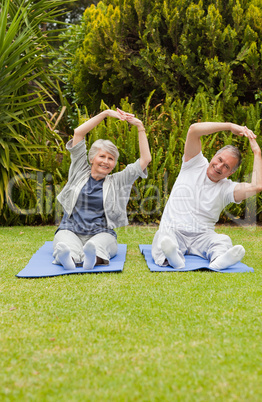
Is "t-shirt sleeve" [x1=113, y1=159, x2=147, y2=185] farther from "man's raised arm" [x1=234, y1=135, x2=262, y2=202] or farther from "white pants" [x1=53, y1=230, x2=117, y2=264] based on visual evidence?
"man's raised arm" [x1=234, y1=135, x2=262, y2=202]

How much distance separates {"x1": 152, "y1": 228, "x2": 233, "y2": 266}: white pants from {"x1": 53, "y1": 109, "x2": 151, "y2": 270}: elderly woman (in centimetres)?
39

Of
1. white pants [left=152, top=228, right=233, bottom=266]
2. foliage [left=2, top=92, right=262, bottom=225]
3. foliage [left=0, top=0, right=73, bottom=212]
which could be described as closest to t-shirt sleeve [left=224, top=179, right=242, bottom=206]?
white pants [left=152, top=228, right=233, bottom=266]

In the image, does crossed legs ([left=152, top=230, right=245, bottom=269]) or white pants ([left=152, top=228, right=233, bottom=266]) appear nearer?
crossed legs ([left=152, top=230, right=245, bottom=269])

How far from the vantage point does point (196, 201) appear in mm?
3844

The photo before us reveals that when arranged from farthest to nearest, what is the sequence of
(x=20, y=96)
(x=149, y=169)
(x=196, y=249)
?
1. (x=149, y=169)
2. (x=20, y=96)
3. (x=196, y=249)

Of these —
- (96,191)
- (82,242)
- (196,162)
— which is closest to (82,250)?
(82,242)

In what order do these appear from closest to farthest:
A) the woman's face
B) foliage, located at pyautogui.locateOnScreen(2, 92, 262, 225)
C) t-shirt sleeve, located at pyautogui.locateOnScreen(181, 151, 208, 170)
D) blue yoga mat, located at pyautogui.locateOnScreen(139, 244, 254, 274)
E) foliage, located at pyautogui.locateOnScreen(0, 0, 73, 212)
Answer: blue yoga mat, located at pyautogui.locateOnScreen(139, 244, 254, 274), the woman's face, t-shirt sleeve, located at pyautogui.locateOnScreen(181, 151, 208, 170), foliage, located at pyautogui.locateOnScreen(0, 0, 73, 212), foliage, located at pyautogui.locateOnScreen(2, 92, 262, 225)

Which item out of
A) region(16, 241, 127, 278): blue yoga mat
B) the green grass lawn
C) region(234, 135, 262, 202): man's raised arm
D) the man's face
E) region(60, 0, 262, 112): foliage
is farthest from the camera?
region(60, 0, 262, 112): foliage

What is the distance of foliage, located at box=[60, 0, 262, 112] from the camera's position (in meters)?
6.84

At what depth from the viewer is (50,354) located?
175 cm

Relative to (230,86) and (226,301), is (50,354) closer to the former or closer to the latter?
(226,301)

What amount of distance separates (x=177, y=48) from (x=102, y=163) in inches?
171

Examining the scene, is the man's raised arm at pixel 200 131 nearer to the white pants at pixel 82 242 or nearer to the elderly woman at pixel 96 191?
the elderly woman at pixel 96 191

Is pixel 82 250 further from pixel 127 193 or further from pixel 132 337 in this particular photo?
pixel 132 337
